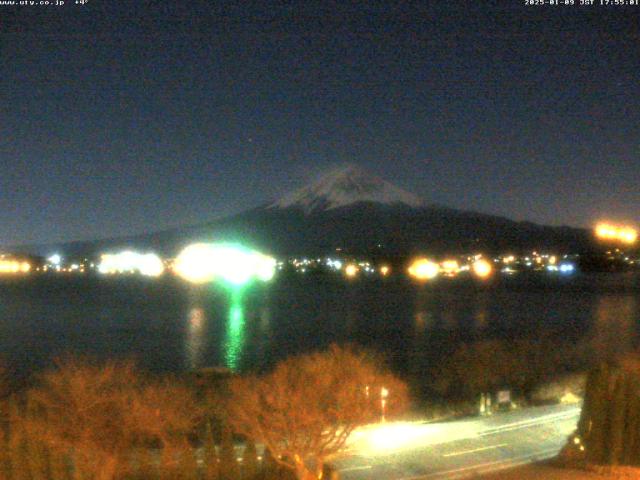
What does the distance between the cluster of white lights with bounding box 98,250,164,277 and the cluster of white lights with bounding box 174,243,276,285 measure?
2.02 metres

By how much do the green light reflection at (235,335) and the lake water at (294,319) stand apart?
0.13ft

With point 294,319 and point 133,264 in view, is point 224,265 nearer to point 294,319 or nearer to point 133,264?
point 133,264

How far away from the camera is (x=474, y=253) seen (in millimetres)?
69625

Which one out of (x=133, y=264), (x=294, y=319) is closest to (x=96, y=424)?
(x=294, y=319)

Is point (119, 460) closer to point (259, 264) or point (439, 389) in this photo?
point (439, 389)

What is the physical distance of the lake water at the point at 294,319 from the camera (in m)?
21.9

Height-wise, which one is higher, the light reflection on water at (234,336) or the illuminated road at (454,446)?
the light reflection on water at (234,336)

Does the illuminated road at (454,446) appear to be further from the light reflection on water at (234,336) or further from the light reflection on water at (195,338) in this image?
the light reflection on water at (195,338)

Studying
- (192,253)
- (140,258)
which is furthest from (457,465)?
(140,258)

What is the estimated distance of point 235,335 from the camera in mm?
25969

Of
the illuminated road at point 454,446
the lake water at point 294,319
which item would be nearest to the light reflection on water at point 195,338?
the lake water at point 294,319

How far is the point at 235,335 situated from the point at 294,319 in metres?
5.46

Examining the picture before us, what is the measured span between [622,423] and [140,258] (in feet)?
237

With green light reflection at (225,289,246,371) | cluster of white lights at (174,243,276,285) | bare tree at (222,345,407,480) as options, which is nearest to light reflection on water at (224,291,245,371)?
green light reflection at (225,289,246,371)
